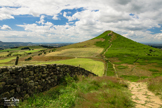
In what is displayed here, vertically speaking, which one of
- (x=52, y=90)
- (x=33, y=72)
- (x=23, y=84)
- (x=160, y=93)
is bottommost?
(x=52, y=90)

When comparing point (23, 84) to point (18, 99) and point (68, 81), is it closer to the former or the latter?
point (18, 99)

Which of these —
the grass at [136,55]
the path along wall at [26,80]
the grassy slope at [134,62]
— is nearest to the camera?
the path along wall at [26,80]

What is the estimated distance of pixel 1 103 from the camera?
17.8ft

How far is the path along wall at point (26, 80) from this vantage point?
596cm

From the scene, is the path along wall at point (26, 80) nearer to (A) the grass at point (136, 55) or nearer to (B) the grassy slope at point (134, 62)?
(B) the grassy slope at point (134, 62)

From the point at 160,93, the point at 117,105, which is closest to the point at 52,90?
the point at 117,105

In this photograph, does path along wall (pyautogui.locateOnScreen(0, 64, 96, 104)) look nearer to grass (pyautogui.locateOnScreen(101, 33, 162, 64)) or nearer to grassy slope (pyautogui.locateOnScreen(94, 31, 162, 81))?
grassy slope (pyautogui.locateOnScreen(94, 31, 162, 81))

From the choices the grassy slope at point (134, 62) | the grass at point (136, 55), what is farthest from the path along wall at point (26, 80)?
the grass at point (136, 55)

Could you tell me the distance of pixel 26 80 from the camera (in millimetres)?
6957

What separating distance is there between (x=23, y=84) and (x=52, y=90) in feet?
8.06

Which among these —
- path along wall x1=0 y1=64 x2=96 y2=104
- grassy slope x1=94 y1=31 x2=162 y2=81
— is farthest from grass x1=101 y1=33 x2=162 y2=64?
path along wall x1=0 y1=64 x2=96 y2=104

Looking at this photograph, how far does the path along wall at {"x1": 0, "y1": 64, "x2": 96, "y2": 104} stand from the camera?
19.5ft

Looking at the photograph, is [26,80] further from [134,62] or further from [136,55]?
[136,55]

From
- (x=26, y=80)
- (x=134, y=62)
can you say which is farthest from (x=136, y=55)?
(x=26, y=80)
